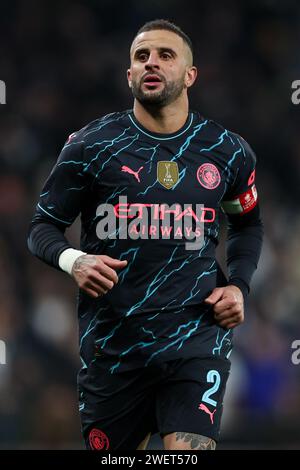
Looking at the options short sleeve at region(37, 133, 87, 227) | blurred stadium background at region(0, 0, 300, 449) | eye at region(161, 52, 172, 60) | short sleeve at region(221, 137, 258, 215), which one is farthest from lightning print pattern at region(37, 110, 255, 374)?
blurred stadium background at region(0, 0, 300, 449)

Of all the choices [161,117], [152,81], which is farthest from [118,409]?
[152,81]

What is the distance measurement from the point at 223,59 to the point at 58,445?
15.1ft

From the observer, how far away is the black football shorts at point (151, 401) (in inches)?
164

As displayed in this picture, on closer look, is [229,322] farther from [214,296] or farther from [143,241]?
[143,241]

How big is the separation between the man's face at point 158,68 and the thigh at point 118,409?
4.15 ft

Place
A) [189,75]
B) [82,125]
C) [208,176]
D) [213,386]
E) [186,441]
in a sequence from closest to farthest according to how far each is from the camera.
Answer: [186,441]
[213,386]
[208,176]
[189,75]
[82,125]

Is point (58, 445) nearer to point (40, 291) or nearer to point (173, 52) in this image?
point (40, 291)

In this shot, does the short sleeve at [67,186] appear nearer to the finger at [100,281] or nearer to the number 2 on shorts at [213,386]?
the finger at [100,281]

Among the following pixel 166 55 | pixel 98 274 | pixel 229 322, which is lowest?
pixel 229 322

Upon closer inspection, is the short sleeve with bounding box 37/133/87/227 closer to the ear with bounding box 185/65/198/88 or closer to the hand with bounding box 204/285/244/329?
the ear with bounding box 185/65/198/88

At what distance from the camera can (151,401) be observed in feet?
14.1

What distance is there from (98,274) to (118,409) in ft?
2.43

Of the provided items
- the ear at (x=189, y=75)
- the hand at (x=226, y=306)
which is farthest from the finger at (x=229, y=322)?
the ear at (x=189, y=75)

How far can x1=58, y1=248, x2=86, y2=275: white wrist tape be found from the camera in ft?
13.5
